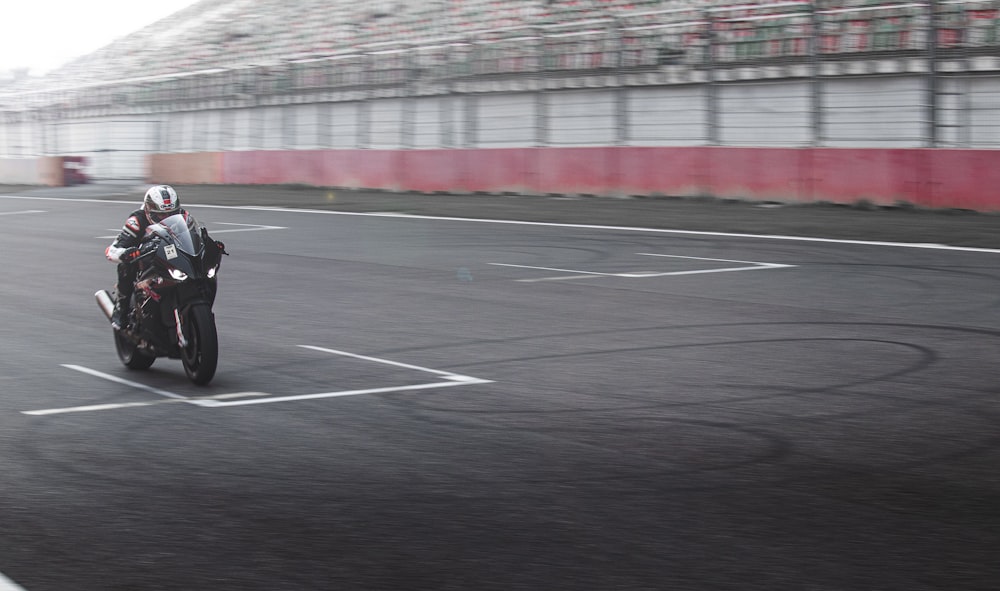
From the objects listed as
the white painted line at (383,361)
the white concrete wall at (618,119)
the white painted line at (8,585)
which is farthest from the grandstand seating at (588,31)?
the white painted line at (8,585)

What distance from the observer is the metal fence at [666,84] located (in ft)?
74.6

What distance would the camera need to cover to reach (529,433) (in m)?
7.58

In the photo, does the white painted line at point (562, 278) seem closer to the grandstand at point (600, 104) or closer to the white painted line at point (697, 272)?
the white painted line at point (697, 272)

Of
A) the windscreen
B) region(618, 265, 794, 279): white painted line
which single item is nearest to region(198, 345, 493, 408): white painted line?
the windscreen

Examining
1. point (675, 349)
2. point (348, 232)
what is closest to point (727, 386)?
point (675, 349)

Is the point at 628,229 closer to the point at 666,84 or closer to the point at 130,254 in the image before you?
the point at 666,84

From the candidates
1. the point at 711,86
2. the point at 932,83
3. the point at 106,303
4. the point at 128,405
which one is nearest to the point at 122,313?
the point at 106,303

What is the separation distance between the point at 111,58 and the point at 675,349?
65.9m

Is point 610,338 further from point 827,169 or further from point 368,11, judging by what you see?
point 368,11

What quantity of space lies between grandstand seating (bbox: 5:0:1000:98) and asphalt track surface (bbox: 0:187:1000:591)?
363 inches

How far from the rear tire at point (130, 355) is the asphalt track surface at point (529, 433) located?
0.31 ft

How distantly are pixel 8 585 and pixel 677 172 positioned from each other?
2152 centimetres

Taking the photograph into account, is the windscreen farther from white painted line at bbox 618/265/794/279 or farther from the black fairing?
white painted line at bbox 618/265/794/279

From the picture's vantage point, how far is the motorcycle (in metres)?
9.21
